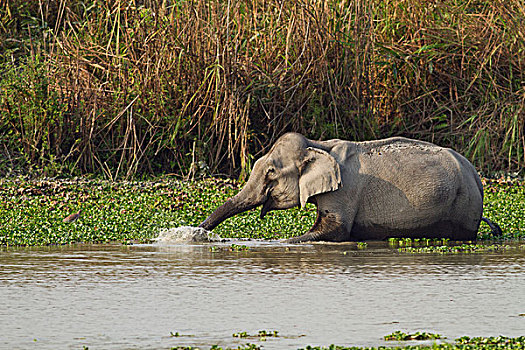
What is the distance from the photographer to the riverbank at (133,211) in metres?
11.5

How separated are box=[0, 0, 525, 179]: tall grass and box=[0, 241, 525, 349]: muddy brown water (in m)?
6.74

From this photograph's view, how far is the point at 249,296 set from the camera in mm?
7137

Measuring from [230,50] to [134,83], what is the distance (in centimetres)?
170

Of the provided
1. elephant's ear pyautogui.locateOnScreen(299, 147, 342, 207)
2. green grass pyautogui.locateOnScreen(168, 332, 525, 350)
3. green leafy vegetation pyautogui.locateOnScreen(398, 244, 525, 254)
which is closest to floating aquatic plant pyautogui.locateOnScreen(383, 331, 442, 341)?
green grass pyautogui.locateOnScreen(168, 332, 525, 350)

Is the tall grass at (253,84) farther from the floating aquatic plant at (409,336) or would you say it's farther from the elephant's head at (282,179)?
the floating aquatic plant at (409,336)

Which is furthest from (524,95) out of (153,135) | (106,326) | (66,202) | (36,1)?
(106,326)

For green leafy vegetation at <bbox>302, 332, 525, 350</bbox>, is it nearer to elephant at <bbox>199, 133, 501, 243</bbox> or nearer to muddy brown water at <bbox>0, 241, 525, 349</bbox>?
muddy brown water at <bbox>0, 241, 525, 349</bbox>

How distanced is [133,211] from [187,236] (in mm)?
2251

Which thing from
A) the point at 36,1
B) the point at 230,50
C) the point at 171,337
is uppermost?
the point at 36,1

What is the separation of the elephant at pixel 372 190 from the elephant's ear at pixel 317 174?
1cm

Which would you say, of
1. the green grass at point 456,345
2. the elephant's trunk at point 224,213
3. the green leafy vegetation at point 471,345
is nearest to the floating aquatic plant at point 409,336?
the green grass at point 456,345

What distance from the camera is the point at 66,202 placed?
45.9 feet

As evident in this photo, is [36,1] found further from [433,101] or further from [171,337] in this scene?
[171,337]

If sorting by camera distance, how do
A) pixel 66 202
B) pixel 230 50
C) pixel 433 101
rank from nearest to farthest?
pixel 66 202 → pixel 230 50 → pixel 433 101
